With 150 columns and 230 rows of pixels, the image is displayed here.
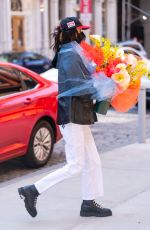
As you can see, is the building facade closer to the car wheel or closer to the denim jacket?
the car wheel

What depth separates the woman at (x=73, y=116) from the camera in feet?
17.9

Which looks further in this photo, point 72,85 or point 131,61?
point 131,61

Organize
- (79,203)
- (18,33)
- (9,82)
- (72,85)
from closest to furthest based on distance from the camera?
1. (72,85)
2. (79,203)
3. (9,82)
4. (18,33)

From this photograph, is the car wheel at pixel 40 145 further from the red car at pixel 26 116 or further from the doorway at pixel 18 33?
the doorway at pixel 18 33

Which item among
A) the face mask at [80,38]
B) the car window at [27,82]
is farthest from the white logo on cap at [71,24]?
the car window at [27,82]

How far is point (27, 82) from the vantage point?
8930 millimetres

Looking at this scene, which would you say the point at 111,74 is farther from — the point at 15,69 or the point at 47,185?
the point at 15,69

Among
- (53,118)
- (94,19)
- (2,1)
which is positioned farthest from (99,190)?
(94,19)

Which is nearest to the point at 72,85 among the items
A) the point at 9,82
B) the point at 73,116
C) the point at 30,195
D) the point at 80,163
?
the point at 73,116

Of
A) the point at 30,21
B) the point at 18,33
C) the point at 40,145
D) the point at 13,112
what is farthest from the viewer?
the point at 30,21

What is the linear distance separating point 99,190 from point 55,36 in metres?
1.49

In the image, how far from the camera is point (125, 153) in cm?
948

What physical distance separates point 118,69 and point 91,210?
137cm

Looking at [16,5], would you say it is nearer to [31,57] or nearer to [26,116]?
[31,57]
